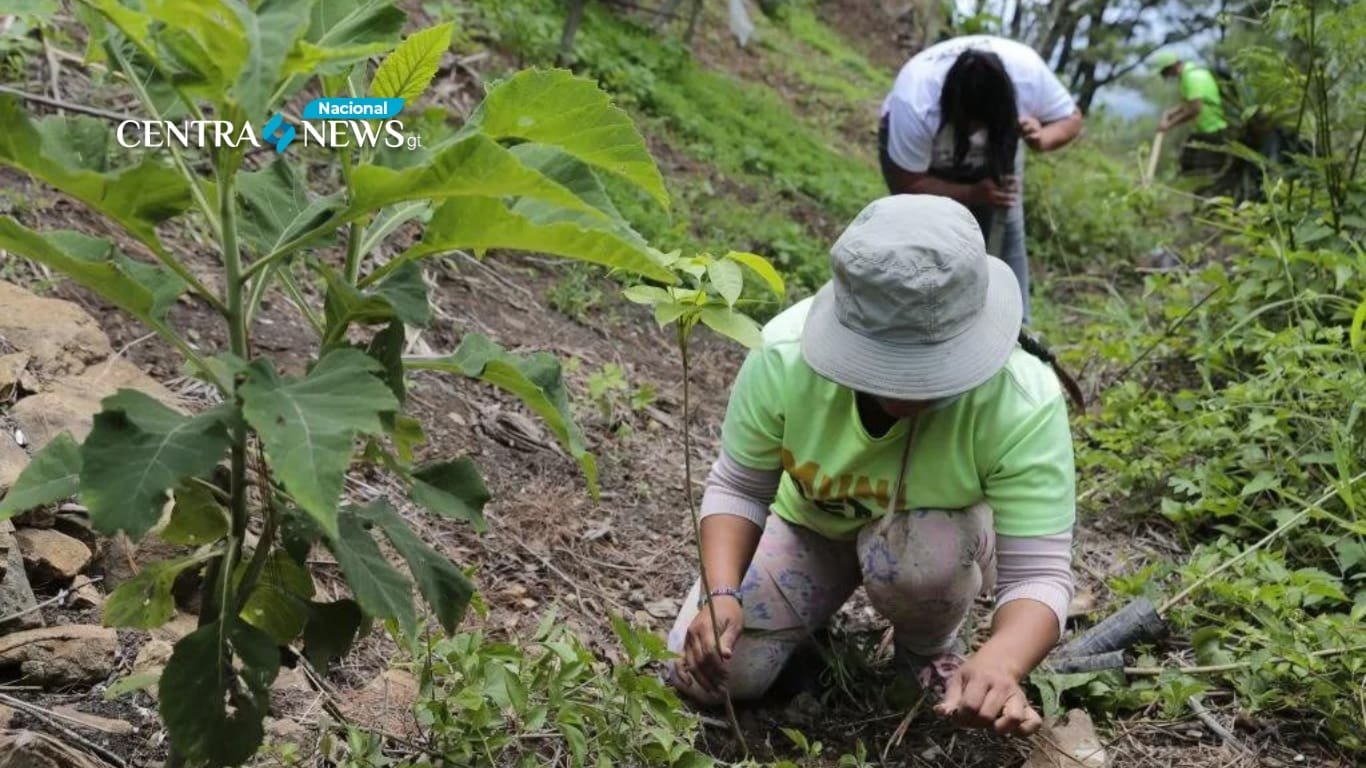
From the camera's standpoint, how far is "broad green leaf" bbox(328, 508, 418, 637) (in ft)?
4.83

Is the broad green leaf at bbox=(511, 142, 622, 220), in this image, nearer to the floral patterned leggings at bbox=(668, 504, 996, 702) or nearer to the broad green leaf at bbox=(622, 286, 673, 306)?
the broad green leaf at bbox=(622, 286, 673, 306)

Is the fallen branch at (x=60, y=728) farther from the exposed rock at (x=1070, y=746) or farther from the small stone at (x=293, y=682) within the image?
the exposed rock at (x=1070, y=746)

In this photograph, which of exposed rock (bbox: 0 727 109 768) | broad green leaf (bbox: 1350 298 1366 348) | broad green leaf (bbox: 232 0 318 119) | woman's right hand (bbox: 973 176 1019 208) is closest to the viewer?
broad green leaf (bbox: 232 0 318 119)

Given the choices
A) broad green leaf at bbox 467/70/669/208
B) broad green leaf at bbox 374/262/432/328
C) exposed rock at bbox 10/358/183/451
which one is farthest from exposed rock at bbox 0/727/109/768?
broad green leaf at bbox 467/70/669/208

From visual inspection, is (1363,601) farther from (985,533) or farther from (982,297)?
(982,297)

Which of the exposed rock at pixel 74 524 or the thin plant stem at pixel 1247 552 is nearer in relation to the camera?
the exposed rock at pixel 74 524

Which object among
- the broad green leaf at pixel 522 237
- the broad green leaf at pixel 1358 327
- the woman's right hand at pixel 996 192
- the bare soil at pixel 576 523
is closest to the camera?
the broad green leaf at pixel 522 237

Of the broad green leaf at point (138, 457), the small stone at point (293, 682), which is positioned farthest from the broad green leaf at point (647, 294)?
the small stone at point (293, 682)

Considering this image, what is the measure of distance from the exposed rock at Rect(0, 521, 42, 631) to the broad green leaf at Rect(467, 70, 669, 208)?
1115mm

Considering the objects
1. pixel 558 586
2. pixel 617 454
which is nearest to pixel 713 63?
pixel 617 454

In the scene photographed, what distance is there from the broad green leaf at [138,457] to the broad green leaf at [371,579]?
0.20 meters

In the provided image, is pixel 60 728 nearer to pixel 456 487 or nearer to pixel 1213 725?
Answer: pixel 456 487

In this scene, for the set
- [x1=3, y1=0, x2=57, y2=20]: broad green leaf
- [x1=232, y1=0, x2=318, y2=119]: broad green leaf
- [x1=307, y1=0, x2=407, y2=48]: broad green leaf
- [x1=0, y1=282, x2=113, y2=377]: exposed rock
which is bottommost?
[x1=0, y1=282, x2=113, y2=377]: exposed rock

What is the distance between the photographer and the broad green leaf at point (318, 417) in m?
1.19
